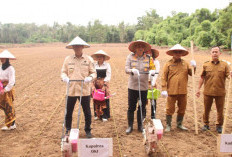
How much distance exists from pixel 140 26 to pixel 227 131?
268 feet

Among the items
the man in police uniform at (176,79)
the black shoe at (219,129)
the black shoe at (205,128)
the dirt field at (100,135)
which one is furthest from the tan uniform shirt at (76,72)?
the black shoe at (219,129)

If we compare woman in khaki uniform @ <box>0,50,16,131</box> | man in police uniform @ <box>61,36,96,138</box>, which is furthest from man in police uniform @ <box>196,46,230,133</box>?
woman in khaki uniform @ <box>0,50,16,131</box>

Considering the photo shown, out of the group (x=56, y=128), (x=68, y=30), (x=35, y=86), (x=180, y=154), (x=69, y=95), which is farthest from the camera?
(x=68, y=30)

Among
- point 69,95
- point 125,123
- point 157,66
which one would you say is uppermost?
point 157,66

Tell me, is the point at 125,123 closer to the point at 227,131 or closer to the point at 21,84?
the point at 227,131

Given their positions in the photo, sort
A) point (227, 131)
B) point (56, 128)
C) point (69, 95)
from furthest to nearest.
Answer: point (56, 128)
point (227, 131)
point (69, 95)

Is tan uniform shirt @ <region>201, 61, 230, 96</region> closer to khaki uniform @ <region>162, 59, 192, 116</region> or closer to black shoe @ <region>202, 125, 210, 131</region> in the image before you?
khaki uniform @ <region>162, 59, 192, 116</region>

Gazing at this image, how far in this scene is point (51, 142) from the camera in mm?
4652

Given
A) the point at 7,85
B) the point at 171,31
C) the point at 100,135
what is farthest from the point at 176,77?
the point at 171,31

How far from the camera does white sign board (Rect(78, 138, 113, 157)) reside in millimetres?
3256

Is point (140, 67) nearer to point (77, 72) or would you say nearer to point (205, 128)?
point (77, 72)

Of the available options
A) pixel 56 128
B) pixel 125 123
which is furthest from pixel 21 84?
pixel 125 123

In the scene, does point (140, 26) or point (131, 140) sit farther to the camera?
point (140, 26)

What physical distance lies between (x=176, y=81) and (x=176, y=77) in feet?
0.29
